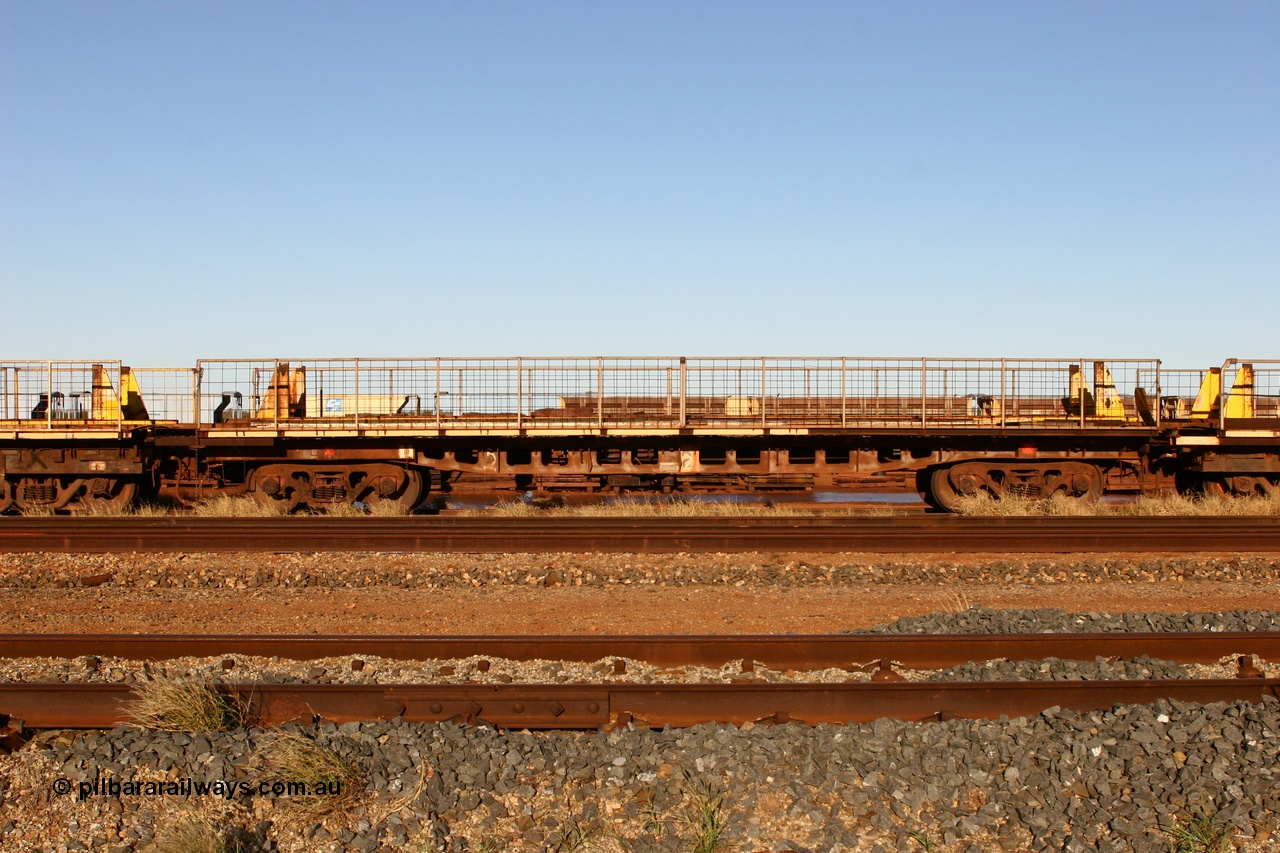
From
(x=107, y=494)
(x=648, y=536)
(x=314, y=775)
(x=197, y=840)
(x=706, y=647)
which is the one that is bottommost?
(x=197, y=840)

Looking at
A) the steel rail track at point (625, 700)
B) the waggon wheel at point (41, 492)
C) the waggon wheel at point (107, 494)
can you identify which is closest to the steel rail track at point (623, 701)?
the steel rail track at point (625, 700)

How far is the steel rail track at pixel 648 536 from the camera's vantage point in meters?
12.7

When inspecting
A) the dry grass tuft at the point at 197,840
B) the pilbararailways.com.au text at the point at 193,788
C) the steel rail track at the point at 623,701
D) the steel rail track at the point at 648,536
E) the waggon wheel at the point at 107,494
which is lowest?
the dry grass tuft at the point at 197,840

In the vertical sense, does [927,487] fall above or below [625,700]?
above

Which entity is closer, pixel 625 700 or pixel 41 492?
pixel 625 700

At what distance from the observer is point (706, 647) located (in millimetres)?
7227

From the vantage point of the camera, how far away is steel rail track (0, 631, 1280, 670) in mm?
7168

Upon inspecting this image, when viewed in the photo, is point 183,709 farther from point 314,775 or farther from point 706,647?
point 706,647

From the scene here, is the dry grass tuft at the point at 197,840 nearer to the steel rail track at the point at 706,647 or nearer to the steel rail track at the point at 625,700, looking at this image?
the steel rail track at the point at 625,700

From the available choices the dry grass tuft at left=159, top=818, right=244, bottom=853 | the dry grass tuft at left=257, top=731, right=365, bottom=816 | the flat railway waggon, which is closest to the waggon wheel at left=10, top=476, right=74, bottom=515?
the flat railway waggon

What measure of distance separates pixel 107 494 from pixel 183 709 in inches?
553

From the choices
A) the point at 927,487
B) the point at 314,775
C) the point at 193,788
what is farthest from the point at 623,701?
the point at 927,487

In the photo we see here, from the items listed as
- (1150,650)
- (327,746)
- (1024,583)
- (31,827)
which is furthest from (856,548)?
(31,827)

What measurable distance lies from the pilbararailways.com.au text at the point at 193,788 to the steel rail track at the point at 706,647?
7.77 feet
